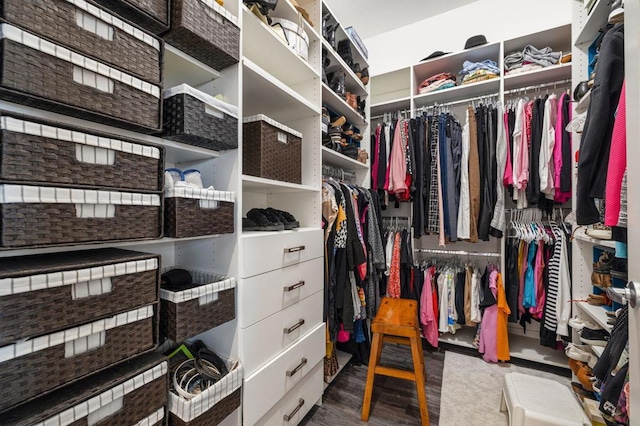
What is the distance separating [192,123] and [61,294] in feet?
1.90

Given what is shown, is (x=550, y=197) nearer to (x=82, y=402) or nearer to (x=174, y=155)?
(x=174, y=155)

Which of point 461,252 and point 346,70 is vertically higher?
point 346,70

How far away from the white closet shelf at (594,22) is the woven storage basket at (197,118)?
1.84 meters

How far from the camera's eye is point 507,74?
7.01ft

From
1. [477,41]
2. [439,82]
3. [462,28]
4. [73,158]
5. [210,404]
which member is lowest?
[210,404]

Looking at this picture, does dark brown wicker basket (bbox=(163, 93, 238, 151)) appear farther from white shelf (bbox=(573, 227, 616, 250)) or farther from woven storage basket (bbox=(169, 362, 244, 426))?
white shelf (bbox=(573, 227, 616, 250))

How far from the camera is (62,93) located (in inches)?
25.9

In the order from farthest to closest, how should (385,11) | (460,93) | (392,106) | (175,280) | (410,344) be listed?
(392,106) → (385,11) → (460,93) → (410,344) → (175,280)

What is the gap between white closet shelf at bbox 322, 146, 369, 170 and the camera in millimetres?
1829

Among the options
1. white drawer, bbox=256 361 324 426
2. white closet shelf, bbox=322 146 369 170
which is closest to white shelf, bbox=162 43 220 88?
white closet shelf, bbox=322 146 369 170

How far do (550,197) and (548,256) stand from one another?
0.41 meters

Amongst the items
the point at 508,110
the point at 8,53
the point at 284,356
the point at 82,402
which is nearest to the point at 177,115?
the point at 8,53

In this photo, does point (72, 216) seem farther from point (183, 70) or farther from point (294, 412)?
point (294, 412)

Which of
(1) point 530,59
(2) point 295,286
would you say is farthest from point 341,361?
(1) point 530,59
